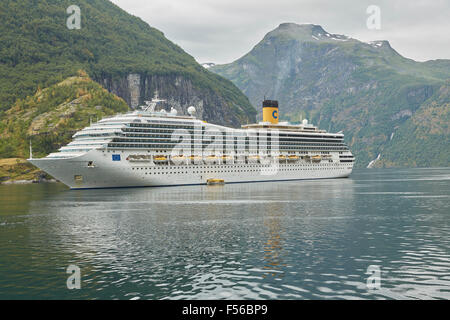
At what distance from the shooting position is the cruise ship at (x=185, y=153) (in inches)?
4070

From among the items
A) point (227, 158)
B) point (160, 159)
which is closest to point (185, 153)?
point (160, 159)

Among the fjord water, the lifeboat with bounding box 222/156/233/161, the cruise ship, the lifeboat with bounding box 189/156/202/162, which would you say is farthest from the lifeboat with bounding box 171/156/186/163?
the fjord water

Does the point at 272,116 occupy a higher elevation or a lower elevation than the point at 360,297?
higher

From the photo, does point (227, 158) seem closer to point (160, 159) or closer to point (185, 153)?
point (185, 153)

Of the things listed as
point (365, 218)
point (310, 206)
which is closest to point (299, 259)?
point (365, 218)

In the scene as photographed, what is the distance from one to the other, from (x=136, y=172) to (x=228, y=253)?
3109 inches

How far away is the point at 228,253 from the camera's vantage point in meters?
31.9

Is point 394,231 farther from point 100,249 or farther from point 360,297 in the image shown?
point 100,249

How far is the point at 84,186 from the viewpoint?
105 metres

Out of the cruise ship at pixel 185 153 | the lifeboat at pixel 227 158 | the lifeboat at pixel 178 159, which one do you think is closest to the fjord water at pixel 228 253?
the cruise ship at pixel 185 153

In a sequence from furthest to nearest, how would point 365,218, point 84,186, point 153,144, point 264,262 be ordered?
point 153,144, point 84,186, point 365,218, point 264,262

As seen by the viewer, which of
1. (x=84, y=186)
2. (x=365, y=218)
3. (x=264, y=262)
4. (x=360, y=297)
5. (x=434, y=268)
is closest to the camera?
(x=360, y=297)
